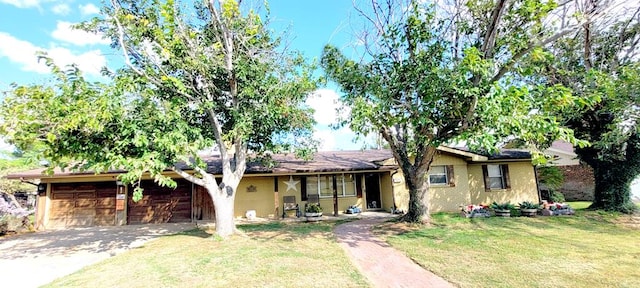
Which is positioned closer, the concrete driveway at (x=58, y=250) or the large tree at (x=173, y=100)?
the concrete driveway at (x=58, y=250)

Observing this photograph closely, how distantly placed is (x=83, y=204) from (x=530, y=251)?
56.6 feet

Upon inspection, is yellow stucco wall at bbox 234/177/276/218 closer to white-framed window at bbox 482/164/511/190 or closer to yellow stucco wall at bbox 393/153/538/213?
yellow stucco wall at bbox 393/153/538/213

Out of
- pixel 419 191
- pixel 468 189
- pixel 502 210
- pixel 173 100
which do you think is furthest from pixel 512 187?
pixel 173 100

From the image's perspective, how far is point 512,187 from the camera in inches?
616

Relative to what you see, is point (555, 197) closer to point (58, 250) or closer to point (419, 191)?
point (419, 191)

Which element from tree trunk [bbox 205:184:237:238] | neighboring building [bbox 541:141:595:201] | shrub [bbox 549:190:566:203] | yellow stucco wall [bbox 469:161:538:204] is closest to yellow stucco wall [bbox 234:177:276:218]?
tree trunk [bbox 205:184:237:238]

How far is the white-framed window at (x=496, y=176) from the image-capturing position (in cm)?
1563

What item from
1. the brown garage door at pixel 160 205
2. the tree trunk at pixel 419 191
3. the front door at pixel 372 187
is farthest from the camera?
the front door at pixel 372 187

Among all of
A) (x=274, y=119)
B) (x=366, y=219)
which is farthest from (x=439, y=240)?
(x=274, y=119)

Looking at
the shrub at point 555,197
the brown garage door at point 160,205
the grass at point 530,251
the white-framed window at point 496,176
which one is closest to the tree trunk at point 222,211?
the grass at point 530,251

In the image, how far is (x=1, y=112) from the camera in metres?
6.06

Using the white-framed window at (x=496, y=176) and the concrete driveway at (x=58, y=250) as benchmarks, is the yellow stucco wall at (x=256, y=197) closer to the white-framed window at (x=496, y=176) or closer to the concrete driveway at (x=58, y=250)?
the concrete driveway at (x=58, y=250)

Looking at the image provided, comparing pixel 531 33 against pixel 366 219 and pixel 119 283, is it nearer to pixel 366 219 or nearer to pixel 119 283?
pixel 366 219

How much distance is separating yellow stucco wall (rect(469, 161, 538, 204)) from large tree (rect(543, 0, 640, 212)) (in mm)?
3079
